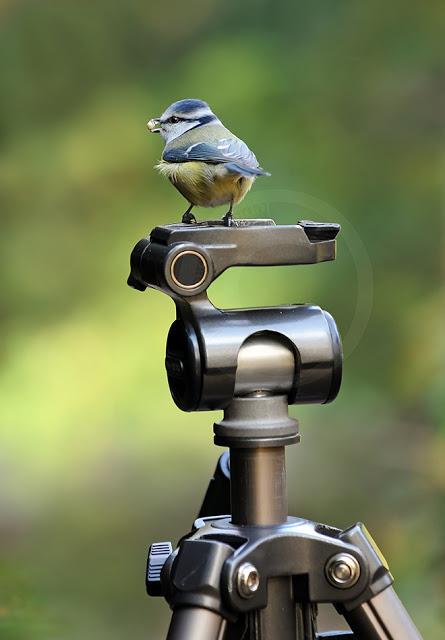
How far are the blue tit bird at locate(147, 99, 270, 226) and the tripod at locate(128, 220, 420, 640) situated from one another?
12 centimetres

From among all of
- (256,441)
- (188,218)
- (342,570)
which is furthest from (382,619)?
→ (188,218)

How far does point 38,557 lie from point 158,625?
41cm

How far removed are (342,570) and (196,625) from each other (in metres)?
0.10

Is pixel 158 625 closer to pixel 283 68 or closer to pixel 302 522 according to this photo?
pixel 283 68

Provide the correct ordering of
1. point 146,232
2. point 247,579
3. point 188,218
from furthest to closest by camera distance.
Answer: point 146,232 → point 188,218 → point 247,579

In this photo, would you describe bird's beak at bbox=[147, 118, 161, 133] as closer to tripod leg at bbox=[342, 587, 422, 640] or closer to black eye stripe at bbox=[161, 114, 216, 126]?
black eye stripe at bbox=[161, 114, 216, 126]

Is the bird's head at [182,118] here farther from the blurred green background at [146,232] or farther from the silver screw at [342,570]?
the blurred green background at [146,232]

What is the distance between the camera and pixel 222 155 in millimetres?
955

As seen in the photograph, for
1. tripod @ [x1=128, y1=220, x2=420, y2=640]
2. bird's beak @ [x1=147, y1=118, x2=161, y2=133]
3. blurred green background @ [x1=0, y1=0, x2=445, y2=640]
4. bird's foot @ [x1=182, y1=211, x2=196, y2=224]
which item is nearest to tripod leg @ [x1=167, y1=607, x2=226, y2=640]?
tripod @ [x1=128, y1=220, x2=420, y2=640]

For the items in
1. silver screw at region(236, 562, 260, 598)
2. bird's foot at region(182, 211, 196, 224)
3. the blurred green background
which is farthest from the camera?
the blurred green background

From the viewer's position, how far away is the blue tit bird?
94cm

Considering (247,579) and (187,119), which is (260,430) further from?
(187,119)

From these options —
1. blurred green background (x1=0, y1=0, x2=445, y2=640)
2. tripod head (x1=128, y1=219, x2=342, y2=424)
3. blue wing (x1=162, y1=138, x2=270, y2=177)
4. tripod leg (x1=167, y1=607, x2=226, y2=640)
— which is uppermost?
blurred green background (x1=0, y1=0, x2=445, y2=640)

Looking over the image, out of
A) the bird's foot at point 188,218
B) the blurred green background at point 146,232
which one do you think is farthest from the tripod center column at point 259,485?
the blurred green background at point 146,232
